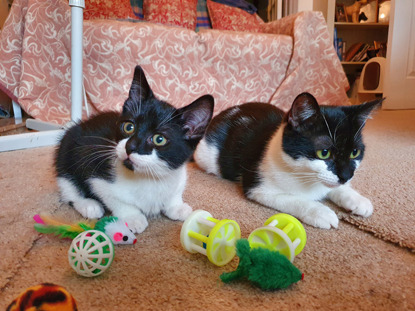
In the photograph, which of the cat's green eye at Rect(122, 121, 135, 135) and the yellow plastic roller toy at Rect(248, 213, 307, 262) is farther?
the cat's green eye at Rect(122, 121, 135, 135)

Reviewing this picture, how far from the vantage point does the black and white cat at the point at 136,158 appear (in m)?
0.85

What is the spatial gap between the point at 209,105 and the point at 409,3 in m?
3.85

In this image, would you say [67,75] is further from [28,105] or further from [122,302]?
[122,302]

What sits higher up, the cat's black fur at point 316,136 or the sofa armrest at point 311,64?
the sofa armrest at point 311,64

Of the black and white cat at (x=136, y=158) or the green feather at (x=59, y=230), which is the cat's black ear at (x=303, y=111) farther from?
the green feather at (x=59, y=230)

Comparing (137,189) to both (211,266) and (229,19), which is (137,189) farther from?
(229,19)

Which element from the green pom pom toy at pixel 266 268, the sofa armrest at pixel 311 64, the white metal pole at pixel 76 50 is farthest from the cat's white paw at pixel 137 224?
the sofa armrest at pixel 311 64

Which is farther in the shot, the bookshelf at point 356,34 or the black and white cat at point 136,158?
the bookshelf at point 356,34

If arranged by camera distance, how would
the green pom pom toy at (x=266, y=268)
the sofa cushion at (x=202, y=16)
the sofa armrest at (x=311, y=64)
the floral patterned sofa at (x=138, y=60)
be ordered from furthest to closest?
1. the sofa cushion at (x=202, y=16)
2. the sofa armrest at (x=311, y=64)
3. the floral patterned sofa at (x=138, y=60)
4. the green pom pom toy at (x=266, y=268)

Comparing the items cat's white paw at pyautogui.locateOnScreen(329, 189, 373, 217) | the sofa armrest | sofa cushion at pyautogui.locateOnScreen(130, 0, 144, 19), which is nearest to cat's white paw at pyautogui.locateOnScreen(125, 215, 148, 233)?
cat's white paw at pyautogui.locateOnScreen(329, 189, 373, 217)

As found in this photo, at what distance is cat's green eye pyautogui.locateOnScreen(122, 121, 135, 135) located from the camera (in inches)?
34.0

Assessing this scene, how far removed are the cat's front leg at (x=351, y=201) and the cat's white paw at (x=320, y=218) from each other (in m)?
0.10

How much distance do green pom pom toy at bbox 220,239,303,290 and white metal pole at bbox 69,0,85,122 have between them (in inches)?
49.2

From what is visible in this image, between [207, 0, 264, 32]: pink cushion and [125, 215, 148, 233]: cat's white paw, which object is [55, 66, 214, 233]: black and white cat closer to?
[125, 215, 148, 233]: cat's white paw
